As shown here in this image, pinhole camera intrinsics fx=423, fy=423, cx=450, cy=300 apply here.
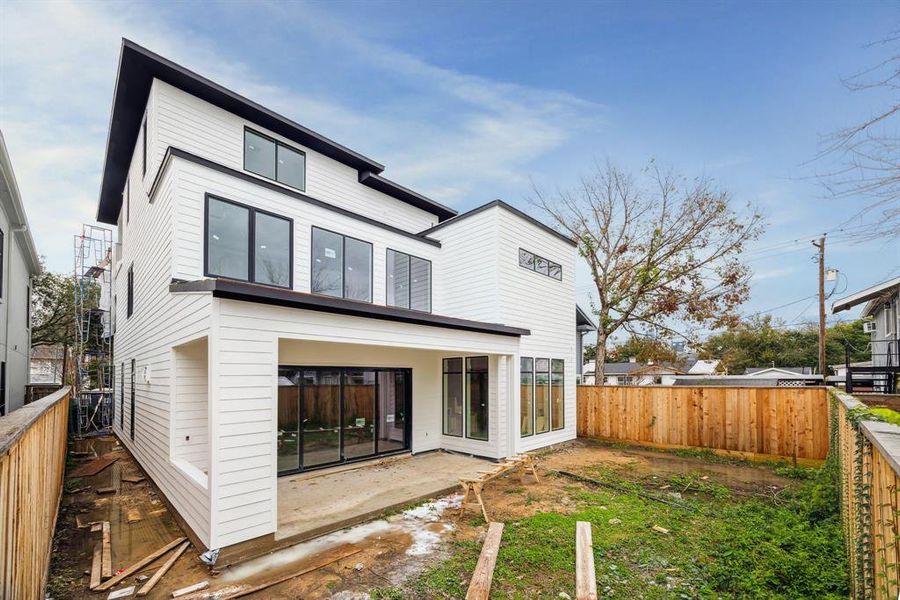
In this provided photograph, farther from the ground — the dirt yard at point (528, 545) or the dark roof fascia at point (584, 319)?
the dark roof fascia at point (584, 319)

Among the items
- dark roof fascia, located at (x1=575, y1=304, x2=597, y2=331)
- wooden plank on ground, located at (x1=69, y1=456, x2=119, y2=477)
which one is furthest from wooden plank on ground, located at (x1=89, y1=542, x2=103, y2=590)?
dark roof fascia, located at (x1=575, y1=304, x2=597, y2=331)

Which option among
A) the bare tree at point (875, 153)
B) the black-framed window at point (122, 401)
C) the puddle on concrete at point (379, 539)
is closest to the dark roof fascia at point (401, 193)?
the puddle on concrete at point (379, 539)

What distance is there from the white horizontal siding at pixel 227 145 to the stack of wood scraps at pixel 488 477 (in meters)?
7.21

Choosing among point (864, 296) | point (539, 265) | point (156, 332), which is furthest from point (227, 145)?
point (864, 296)

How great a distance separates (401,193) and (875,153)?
10.2 meters

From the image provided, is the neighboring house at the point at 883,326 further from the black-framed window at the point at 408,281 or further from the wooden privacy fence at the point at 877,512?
the black-framed window at the point at 408,281

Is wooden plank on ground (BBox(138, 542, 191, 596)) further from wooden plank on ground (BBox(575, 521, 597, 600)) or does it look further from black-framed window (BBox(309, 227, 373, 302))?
black-framed window (BBox(309, 227, 373, 302))

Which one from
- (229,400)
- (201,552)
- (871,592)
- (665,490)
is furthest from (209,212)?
(665,490)

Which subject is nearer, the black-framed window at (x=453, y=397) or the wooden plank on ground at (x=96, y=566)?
the wooden plank on ground at (x=96, y=566)

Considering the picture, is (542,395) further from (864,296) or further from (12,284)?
(12,284)

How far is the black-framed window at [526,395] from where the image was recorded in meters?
10.2

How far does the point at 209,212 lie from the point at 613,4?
→ 9018mm

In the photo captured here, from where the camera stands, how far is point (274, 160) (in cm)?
970

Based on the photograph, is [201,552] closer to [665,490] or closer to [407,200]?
[665,490]
